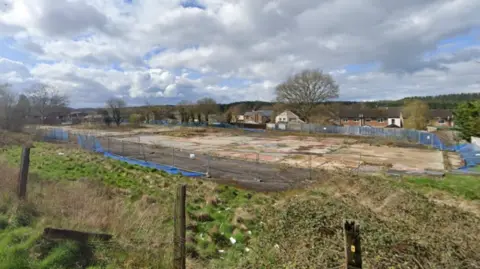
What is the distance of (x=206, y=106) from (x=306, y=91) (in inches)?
1242

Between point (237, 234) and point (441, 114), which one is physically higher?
point (441, 114)

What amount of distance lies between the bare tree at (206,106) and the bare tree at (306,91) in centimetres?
2336

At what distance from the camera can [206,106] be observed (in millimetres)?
81938

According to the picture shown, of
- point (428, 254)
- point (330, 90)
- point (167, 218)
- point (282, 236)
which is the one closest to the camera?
point (428, 254)

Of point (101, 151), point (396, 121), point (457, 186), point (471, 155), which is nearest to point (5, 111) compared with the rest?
point (101, 151)

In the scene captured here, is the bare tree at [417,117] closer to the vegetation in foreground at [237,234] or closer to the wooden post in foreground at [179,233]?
the vegetation in foreground at [237,234]

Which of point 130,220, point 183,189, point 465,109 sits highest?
point 465,109

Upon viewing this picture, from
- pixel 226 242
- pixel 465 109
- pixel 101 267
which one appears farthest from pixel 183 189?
pixel 465 109

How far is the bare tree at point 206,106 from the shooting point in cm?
8181

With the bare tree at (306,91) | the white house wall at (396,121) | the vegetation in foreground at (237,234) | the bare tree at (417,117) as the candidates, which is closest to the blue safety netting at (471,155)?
the vegetation in foreground at (237,234)

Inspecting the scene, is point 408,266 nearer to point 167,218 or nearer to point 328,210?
point 328,210

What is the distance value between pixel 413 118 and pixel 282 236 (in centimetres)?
5954

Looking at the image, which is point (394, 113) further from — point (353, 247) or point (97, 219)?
point (353, 247)

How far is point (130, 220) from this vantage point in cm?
606
